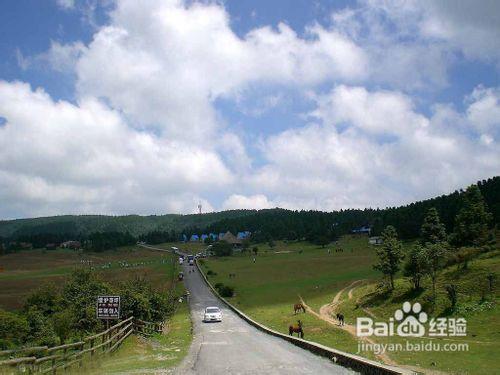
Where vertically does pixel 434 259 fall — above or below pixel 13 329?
above

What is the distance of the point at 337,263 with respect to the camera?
360 ft

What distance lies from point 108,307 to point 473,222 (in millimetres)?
53662

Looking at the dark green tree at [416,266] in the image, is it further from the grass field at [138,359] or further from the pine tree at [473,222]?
the grass field at [138,359]

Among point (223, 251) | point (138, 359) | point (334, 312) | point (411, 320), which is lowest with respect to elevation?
point (334, 312)

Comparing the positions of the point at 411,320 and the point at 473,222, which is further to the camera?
the point at 473,222

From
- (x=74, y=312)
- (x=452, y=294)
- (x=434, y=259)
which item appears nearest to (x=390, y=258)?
(x=434, y=259)

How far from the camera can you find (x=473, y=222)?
6438 centimetres

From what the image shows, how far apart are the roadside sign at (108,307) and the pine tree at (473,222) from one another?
1966 inches

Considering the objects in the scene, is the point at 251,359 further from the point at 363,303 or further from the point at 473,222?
the point at 473,222

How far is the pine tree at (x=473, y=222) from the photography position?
62.5 m

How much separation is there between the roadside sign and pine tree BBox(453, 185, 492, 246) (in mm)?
49932

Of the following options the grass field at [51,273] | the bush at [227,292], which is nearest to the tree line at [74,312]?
the grass field at [51,273]

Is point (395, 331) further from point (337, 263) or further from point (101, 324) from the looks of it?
point (337, 263)

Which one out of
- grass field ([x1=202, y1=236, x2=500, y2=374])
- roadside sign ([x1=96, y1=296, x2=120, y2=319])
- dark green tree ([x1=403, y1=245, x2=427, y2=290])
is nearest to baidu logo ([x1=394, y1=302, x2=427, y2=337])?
grass field ([x1=202, y1=236, x2=500, y2=374])
